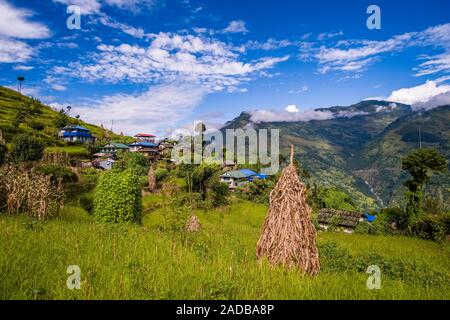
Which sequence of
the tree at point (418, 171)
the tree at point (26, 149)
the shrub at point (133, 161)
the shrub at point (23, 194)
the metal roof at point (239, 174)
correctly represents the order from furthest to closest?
the metal roof at point (239, 174), the shrub at point (133, 161), the tree at point (26, 149), the tree at point (418, 171), the shrub at point (23, 194)

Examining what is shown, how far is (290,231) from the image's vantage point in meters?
7.15

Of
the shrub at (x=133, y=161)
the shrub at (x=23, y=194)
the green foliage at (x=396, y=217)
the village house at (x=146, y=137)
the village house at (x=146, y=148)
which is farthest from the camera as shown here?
the village house at (x=146, y=137)

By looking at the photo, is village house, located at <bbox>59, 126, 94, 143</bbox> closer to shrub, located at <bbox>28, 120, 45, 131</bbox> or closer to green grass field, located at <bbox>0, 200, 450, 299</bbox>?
shrub, located at <bbox>28, 120, 45, 131</bbox>

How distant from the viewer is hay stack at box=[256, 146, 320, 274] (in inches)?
276

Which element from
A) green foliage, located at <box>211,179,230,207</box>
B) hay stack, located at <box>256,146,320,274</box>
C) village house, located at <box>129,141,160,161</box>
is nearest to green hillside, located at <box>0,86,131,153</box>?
village house, located at <box>129,141,160,161</box>

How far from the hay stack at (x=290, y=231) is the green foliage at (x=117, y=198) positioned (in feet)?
41.4

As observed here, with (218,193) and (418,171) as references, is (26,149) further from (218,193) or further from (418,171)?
(418,171)

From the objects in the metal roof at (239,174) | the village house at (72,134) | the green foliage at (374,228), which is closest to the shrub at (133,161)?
the village house at (72,134)

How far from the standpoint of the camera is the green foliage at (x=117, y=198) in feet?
59.5

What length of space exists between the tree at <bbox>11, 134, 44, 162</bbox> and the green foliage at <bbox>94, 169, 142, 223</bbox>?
36808mm

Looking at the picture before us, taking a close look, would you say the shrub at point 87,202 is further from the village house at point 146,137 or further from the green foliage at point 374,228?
the village house at point 146,137

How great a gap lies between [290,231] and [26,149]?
5542 centimetres

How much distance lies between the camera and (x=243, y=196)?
186 feet
